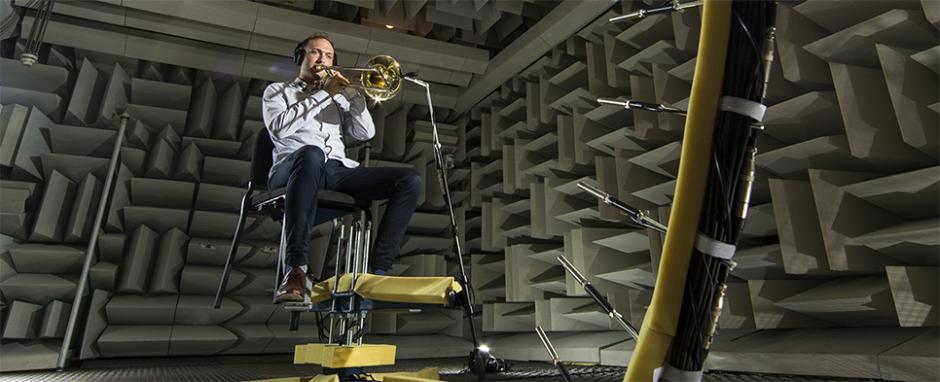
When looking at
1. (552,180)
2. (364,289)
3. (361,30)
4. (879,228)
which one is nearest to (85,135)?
(361,30)

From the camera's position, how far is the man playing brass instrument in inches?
72.4

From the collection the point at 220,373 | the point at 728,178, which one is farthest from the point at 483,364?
the point at 728,178

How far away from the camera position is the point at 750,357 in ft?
6.72

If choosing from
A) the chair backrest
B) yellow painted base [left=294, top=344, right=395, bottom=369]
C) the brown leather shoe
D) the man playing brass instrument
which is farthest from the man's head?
yellow painted base [left=294, top=344, right=395, bottom=369]

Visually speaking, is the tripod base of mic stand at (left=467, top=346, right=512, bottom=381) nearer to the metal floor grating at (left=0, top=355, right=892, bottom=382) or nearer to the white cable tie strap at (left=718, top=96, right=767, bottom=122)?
the metal floor grating at (left=0, top=355, right=892, bottom=382)

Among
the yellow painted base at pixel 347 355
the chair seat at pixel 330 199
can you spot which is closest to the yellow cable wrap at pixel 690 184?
the yellow painted base at pixel 347 355

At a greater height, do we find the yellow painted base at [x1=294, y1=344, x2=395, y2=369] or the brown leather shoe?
the brown leather shoe

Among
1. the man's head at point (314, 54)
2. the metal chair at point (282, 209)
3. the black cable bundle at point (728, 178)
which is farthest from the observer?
the man's head at point (314, 54)

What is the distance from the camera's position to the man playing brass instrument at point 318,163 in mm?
1838

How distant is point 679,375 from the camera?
1.61ft

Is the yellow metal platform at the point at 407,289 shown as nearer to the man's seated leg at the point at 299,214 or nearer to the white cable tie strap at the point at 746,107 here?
the man's seated leg at the point at 299,214

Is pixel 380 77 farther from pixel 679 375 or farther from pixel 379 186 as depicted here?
pixel 679 375

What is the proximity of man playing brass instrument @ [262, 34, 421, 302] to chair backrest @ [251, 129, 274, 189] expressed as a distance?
0.76 ft

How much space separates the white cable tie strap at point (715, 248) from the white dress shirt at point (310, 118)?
1.85 metres
